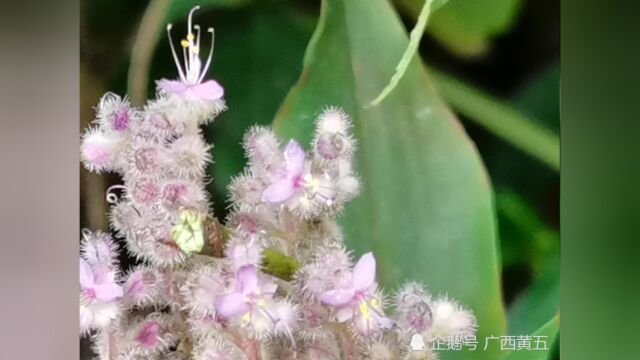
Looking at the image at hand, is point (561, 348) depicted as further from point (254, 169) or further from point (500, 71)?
point (254, 169)

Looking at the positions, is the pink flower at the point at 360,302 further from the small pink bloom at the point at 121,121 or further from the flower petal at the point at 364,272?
the small pink bloom at the point at 121,121

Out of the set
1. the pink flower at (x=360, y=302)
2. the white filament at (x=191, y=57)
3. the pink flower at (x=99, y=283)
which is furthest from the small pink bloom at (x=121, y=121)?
the pink flower at (x=360, y=302)

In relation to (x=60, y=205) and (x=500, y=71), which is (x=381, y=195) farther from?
(x=60, y=205)

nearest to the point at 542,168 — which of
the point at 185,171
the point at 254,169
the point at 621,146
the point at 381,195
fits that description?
the point at 621,146

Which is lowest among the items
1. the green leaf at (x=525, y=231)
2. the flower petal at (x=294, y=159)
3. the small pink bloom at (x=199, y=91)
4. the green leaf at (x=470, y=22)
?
the green leaf at (x=525, y=231)

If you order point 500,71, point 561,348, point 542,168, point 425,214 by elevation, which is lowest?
point 561,348

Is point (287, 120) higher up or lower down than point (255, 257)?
higher up

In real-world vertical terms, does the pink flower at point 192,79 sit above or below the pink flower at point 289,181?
above
